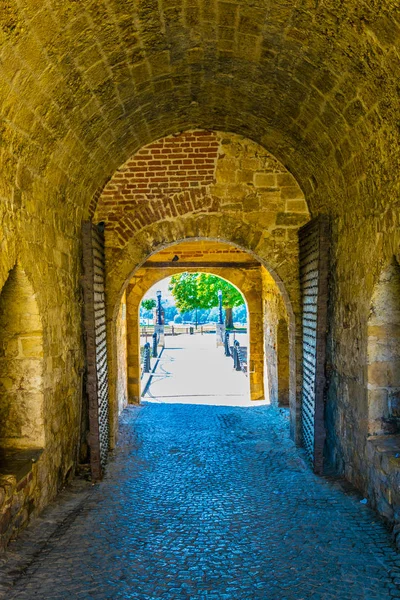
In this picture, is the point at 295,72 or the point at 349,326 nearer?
the point at 295,72

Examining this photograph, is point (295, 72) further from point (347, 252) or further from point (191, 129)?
point (191, 129)

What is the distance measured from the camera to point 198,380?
48.6ft

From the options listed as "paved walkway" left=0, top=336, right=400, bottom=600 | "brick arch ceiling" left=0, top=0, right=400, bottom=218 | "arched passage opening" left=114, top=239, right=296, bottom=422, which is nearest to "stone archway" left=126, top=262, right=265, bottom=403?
"arched passage opening" left=114, top=239, right=296, bottom=422

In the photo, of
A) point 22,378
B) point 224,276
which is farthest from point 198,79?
point 224,276

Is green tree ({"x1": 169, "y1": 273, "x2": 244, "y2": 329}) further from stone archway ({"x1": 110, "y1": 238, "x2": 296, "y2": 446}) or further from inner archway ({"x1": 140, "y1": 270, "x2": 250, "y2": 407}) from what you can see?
stone archway ({"x1": 110, "y1": 238, "x2": 296, "y2": 446})

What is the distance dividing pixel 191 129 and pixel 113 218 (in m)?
1.47

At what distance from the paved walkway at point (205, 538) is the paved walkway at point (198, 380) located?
523cm

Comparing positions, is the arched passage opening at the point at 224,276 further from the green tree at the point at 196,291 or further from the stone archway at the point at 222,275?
the green tree at the point at 196,291

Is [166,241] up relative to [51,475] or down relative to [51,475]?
up

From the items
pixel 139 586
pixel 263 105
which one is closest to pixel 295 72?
pixel 263 105

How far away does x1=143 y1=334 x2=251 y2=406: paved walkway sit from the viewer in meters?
11.9

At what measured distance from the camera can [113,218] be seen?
6.64 metres

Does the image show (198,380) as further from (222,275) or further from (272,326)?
(272,326)

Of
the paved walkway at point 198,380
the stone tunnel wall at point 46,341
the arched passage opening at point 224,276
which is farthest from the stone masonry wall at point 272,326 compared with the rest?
the stone tunnel wall at point 46,341
